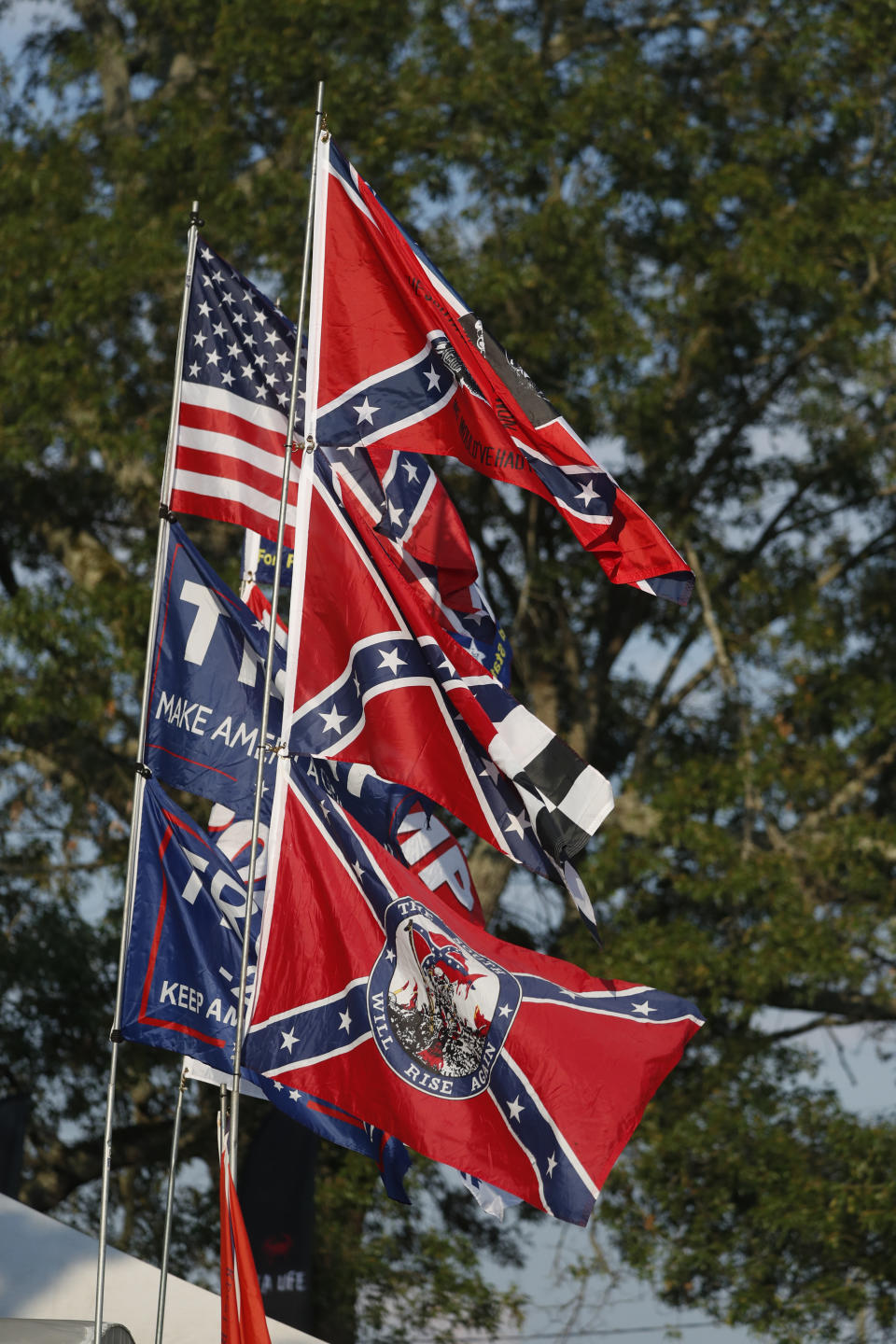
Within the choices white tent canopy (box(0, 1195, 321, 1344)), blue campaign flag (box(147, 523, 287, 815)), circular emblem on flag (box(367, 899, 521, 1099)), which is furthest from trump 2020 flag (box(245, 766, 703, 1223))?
white tent canopy (box(0, 1195, 321, 1344))

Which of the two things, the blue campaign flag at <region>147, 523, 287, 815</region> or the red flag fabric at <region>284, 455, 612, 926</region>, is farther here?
the blue campaign flag at <region>147, 523, 287, 815</region>

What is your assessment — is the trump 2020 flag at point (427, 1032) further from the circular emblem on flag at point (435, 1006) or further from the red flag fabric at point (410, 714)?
the red flag fabric at point (410, 714)

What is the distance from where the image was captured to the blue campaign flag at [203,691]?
20.0ft

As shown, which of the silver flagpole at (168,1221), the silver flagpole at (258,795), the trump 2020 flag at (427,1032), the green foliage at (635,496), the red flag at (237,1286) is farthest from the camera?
the green foliage at (635,496)

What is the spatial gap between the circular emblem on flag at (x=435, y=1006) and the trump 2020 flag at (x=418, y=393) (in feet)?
4.95

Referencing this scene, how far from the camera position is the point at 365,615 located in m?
5.64

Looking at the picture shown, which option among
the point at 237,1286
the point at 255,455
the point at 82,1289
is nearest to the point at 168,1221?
the point at 237,1286

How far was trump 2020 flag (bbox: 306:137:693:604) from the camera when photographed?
580 centimetres

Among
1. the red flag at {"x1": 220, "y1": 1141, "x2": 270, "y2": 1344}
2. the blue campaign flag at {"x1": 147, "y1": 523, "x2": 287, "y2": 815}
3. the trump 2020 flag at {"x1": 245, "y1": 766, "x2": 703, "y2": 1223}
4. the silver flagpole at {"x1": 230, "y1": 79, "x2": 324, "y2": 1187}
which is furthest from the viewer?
the blue campaign flag at {"x1": 147, "y1": 523, "x2": 287, "y2": 815}

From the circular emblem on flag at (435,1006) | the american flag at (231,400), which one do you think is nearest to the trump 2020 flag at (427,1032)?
the circular emblem on flag at (435,1006)

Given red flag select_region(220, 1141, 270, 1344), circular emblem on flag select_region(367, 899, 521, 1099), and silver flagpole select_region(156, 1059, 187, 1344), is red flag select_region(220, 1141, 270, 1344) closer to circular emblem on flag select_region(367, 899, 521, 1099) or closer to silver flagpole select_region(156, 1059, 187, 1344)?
silver flagpole select_region(156, 1059, 187, 1344)

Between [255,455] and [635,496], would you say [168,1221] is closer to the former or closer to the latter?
[255,455]

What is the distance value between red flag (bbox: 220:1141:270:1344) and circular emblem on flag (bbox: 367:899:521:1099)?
0.71m

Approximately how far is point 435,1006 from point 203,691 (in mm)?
1634
